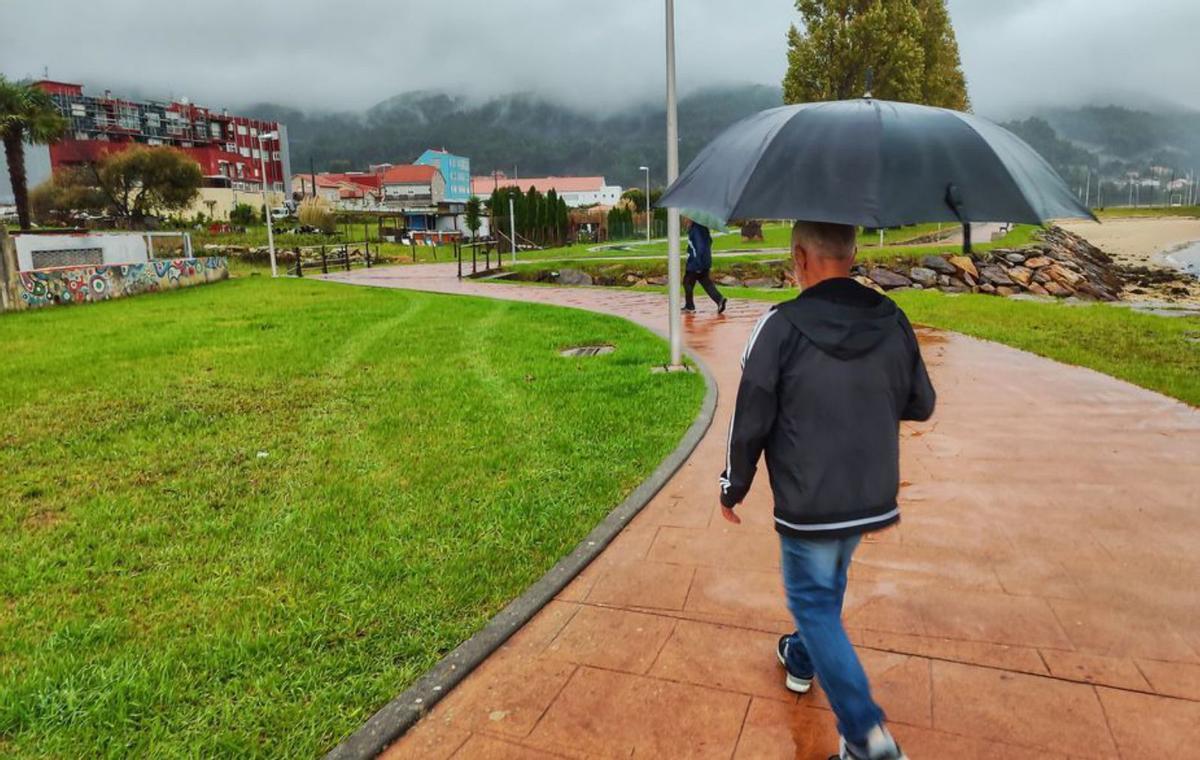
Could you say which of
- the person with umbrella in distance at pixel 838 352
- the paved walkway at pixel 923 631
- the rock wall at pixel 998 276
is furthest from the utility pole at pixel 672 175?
the rock wall at pixel 998 276

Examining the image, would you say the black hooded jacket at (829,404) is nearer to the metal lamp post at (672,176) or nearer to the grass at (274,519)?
the grass at (274,519)

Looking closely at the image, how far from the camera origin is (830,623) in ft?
7.24

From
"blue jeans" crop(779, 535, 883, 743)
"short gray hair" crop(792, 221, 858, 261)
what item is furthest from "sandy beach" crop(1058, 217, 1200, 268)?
"blue jeans" crop(779, 535, 883, 743)

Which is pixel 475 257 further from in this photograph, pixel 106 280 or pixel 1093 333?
pixel 1093 333

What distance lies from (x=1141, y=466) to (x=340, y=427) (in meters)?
5.65

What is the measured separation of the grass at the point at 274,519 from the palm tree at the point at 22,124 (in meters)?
39.1

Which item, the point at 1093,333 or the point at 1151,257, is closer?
the point at 1093,333

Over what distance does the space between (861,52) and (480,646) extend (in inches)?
1406

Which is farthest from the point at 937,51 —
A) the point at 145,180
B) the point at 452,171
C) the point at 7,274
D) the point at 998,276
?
the point at 452,171

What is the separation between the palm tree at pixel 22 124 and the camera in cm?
3894

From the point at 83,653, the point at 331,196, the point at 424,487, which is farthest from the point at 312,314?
the point at 331,196

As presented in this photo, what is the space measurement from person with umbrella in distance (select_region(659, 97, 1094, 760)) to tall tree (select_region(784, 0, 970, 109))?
108 ft

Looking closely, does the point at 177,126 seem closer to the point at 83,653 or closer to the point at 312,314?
the point at 312,314

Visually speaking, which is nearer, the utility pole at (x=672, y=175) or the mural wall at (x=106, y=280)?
the utility pole at (x=672, y=175)
